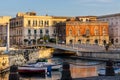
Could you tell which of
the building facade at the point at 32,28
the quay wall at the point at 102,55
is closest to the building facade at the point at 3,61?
the quay wall at the point at 102,55

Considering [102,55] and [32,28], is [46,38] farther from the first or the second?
[102,55]

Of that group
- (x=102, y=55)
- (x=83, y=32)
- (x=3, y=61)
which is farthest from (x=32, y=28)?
(x=3, y=61)

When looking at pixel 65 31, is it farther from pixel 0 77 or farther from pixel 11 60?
pixel 0 77

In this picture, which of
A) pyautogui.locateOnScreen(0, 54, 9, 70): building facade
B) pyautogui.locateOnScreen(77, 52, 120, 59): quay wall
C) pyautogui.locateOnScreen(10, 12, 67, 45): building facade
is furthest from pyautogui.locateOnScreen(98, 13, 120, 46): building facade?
pyautogui.locateOnScreen(0, 54, 9, 70): building facade

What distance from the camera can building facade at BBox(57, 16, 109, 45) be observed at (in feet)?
362

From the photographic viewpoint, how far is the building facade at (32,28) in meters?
111

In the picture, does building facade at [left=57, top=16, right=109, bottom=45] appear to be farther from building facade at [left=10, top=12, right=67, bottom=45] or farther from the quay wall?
the quay wall

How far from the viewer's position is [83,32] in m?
112

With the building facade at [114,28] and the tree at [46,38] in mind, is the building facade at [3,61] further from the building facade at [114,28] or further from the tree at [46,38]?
the building facade at [114,28]

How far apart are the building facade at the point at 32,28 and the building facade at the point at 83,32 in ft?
12.7

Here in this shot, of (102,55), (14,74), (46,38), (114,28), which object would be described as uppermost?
(114,28)

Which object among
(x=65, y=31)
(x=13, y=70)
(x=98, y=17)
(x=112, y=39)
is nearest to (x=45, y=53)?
(x=65, y=31)

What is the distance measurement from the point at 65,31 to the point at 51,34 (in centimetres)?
719

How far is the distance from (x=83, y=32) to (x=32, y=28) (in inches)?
614
